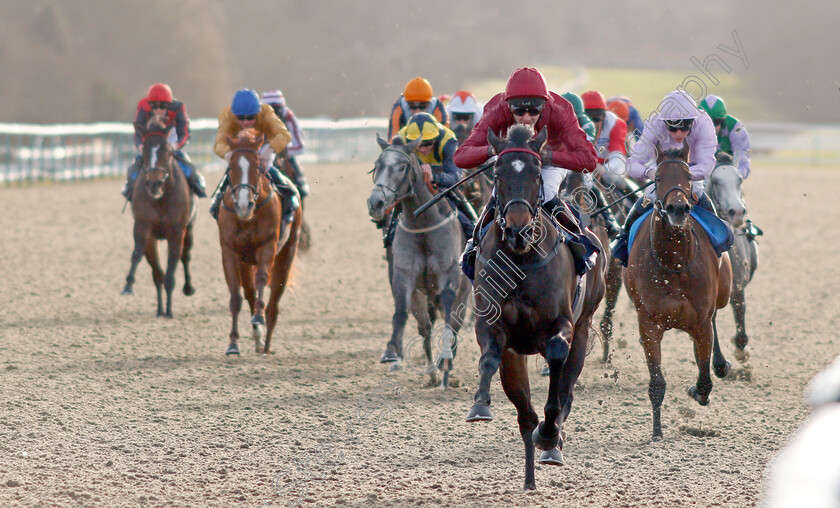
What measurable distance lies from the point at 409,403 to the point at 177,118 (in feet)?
15.8

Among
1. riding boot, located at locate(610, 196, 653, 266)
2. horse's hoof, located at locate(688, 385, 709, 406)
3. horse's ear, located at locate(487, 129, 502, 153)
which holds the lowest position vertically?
horse's hoof, located at locate(688, 385, 709, 406)

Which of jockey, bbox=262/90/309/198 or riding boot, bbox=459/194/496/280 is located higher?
jockey, bbox=262/90/309/198

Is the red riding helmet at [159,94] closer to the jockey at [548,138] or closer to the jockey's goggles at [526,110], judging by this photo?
the jockey at [548,138]

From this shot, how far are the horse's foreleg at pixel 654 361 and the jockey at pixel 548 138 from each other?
4.28 feet

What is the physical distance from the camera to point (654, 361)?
20.4 ft

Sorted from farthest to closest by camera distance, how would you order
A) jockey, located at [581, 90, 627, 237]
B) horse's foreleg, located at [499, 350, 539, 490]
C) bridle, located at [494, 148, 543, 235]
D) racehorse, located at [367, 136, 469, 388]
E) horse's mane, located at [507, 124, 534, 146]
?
jockey, located at [581, 90, 627, 237], racehorse, located at [367, 136, 469, 388], horse's foreleg, located at [499, 350, 539, 490], horse's mane, located at [507, 124, 534, 146], bridle, located at [494, 148, 543, 235]

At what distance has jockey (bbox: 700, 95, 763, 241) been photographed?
7.94 m

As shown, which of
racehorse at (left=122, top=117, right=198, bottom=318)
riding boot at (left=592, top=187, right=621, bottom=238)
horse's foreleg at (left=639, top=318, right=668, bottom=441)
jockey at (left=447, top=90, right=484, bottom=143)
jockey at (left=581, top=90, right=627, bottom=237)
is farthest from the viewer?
jockey at (left=447, top=90, right=484, bottom=143)

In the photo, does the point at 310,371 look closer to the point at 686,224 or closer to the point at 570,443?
the point at 570,443

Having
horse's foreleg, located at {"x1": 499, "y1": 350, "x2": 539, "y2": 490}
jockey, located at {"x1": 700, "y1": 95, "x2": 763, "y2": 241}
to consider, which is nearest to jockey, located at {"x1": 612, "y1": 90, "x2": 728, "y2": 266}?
jockey, located at {"x1": 700, "y1": 95, "x2": 763, "y2": 241}

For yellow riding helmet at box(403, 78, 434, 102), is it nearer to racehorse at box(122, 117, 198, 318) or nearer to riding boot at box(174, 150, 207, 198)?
racehorse at box(122, 117, 198, 318)

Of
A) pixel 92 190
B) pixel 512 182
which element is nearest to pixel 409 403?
pixel 512 182

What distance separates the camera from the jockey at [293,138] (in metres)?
10.4

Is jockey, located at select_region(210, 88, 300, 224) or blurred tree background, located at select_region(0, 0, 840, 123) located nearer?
jockey, located at select_region(210, 88, 300, 224)
